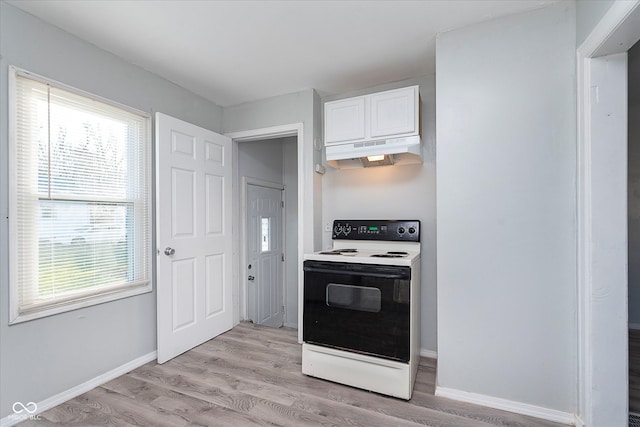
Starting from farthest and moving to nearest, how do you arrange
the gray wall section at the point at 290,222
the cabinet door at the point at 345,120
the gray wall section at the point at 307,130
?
the gray wall section at the point at 290,222, the gray wall section at the point at 307,130, the cabinet door at the point at 345,120

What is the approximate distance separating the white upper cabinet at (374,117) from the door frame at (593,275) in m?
0.95

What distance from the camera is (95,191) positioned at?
2.15 m

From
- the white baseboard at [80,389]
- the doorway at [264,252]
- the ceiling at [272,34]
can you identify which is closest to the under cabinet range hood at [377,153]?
the ceiling at [272,34]

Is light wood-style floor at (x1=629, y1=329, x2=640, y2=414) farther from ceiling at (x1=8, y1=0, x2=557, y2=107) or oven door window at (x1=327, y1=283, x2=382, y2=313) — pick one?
ceiling at (x1=8, y1=0, x2=557, y2=107)

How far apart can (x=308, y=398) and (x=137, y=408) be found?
1.06 m

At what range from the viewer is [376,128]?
2.35 meters

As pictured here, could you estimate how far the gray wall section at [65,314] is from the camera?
1.70 m

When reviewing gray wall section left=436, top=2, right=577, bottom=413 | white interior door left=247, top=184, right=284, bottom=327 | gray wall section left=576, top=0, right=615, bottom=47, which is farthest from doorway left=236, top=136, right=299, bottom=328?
gray wall section left=576, top=0, right=615, bottom=47

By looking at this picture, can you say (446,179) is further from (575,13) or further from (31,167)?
(31,167)

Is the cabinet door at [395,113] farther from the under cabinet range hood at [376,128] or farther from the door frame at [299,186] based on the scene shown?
the door frame at [299,186]

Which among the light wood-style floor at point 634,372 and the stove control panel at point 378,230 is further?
the stove control panel at point 378,230

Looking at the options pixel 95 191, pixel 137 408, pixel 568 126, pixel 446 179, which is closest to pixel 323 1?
pixel 446 179

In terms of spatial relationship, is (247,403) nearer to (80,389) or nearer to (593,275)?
(80,389)

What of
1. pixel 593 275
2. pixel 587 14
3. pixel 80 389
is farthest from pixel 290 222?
pixel 587 14
